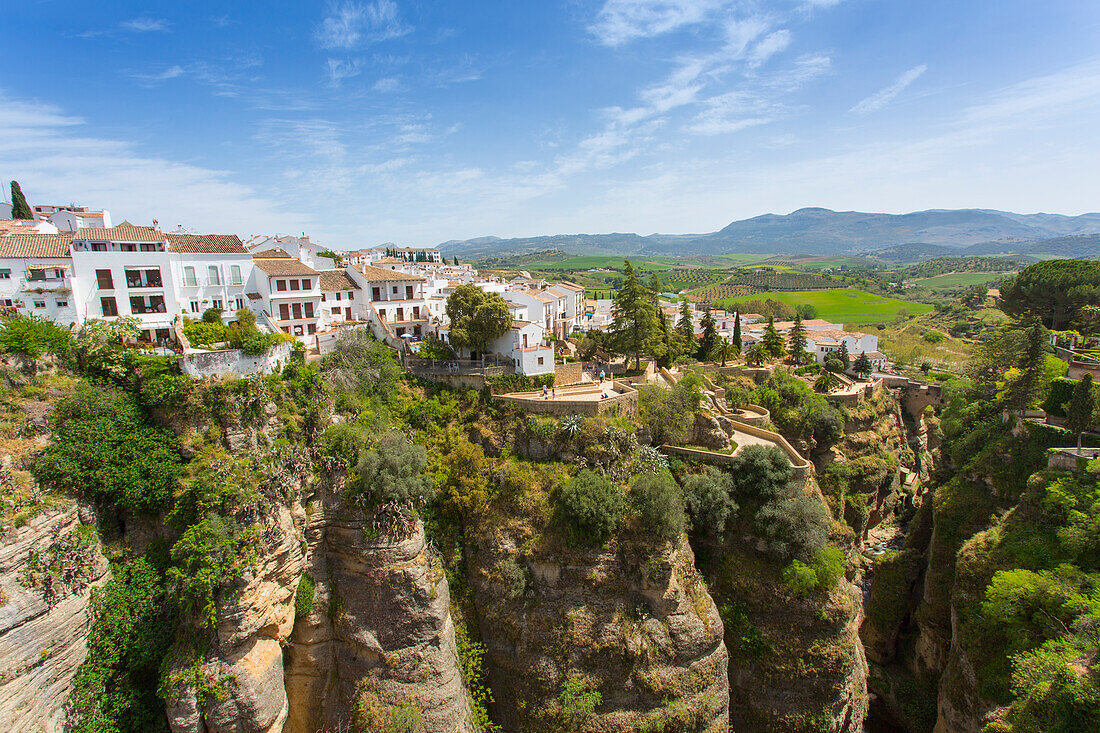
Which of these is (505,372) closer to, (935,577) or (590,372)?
(590,372)

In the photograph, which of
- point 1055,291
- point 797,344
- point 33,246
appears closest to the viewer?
point 33,246

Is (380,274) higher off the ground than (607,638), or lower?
higher

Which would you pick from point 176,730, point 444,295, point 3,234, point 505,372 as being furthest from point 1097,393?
point 3,234

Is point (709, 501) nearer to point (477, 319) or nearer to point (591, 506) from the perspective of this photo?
point (591, 506)

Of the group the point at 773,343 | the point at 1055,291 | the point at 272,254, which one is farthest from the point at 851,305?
the point at 272,254

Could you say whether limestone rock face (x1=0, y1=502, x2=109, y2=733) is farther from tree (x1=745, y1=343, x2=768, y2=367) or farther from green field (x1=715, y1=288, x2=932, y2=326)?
green field (x1=715, y1=288, x2=932, y2=326)

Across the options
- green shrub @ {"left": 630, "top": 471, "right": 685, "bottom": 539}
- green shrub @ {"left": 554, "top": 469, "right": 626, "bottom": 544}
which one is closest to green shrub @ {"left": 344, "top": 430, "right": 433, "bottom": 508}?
green shrub @ {"left": 554, "top": 469, "right": 626, "bottom": 544}
